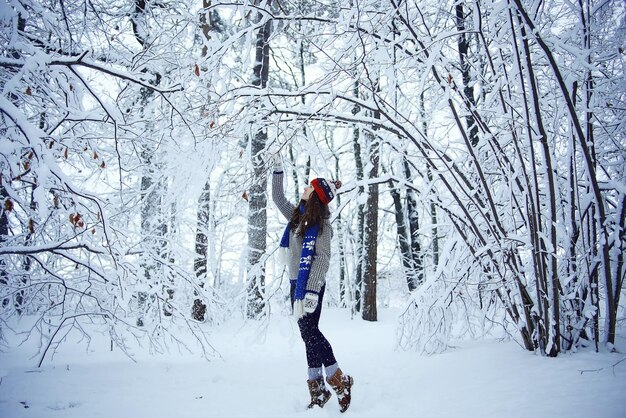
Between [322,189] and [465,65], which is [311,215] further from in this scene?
[465,65]

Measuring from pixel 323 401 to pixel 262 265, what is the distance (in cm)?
166

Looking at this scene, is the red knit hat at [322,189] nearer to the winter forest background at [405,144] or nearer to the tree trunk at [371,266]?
the winter forest background at [405,144]

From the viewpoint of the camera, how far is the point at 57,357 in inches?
173

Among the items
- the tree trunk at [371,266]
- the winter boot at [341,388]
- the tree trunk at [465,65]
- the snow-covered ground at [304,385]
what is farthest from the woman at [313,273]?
the tree trunk at [371,266]

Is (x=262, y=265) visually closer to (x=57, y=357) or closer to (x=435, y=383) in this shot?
(x=435, y=383)

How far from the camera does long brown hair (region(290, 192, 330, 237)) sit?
3062mm

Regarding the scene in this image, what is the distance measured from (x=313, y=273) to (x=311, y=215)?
1.57 ft

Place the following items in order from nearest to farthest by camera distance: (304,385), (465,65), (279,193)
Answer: (279,193) → (304,385) → (465,65)

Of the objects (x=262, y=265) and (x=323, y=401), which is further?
(x=262, y=265)

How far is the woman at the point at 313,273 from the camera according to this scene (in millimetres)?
2854

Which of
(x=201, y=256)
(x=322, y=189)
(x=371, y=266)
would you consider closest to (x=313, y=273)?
(x=322, y=189)

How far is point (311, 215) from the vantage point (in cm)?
306

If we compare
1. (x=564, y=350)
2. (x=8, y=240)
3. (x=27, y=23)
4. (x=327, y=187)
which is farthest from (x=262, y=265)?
(x=27, y=23)

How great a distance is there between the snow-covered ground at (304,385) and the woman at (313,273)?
217mm
